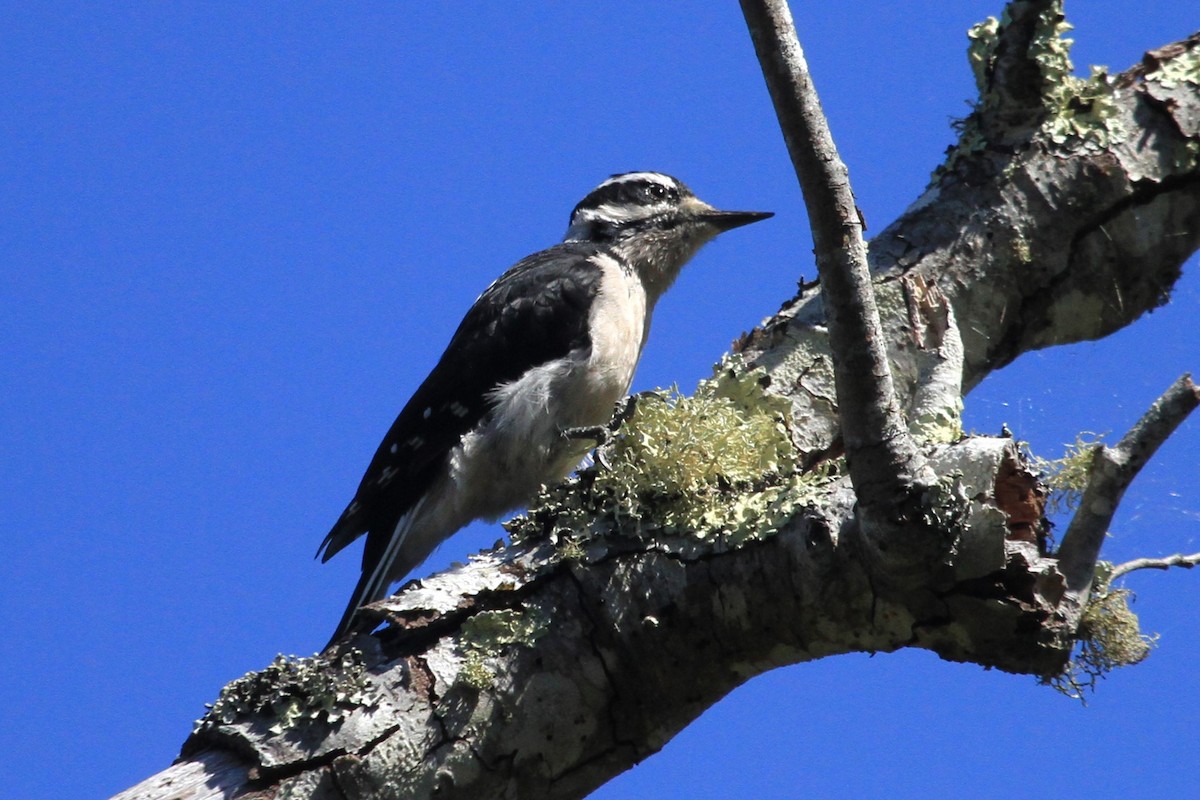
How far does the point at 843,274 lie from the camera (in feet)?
8.25

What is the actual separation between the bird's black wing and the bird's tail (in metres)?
0.05

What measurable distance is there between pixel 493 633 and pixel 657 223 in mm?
3219

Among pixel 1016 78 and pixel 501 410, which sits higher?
pixel 501 410

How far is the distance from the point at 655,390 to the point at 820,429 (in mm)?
481

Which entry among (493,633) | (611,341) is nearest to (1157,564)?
(493,633)

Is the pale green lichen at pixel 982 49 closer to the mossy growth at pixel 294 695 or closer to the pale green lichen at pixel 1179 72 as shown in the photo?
the pale green lichen at pixel 1179 72

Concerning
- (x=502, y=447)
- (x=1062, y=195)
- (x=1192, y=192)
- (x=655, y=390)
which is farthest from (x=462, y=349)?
(x=1192, y=192)

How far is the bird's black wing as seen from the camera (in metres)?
4.76

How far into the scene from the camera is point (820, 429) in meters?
3.57

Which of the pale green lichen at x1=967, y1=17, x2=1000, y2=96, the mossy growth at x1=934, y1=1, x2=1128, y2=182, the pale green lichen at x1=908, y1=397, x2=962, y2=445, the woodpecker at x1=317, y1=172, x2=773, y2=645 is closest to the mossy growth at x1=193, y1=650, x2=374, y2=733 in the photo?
the woodpecker at x1=317, y1=172, x2=773, y2=645

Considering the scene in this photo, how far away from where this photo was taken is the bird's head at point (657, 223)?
5703 millimetres

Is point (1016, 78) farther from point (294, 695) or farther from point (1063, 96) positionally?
point (294, 695)

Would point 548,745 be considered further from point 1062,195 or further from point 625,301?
point 625,301

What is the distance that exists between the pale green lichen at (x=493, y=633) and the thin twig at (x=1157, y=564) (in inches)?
51.4
